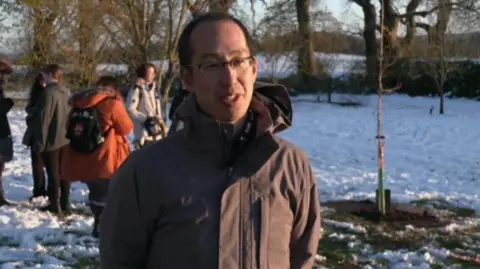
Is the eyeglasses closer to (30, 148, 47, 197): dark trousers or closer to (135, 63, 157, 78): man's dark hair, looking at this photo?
(135, 63, 157, 78): man's dark hair

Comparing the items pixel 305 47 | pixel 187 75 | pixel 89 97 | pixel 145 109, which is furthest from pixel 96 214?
pixel 305 47

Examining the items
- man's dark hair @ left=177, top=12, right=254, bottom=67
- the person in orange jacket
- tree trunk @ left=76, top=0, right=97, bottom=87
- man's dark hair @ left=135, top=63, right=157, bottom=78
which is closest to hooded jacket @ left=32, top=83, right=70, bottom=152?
man's dark hair @ left=135, top=63, right=157, bottom=78

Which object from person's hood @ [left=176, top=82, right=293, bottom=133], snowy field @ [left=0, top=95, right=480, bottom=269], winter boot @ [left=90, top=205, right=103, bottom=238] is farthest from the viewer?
winter boot @ [left=90, top=205, right=103, bottom=238]

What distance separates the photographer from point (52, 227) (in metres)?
7.38

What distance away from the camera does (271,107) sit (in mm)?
2326

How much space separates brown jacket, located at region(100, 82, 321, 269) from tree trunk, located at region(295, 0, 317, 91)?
112 ft

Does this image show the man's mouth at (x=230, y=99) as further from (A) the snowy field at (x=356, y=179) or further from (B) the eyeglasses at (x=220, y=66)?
(A) the snowy field at (x=356, y=179)

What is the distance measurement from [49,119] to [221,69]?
660 cm

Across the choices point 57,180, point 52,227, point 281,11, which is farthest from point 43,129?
point 281,11

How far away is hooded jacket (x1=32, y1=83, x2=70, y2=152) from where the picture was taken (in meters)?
8.30

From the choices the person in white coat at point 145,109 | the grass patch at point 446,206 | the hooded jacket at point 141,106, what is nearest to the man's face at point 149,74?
the person in white coat at point 145,109

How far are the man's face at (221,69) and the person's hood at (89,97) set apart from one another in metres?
4.87

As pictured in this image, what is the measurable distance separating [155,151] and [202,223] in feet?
0.82

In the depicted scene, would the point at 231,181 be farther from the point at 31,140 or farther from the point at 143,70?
the point at 31,140
